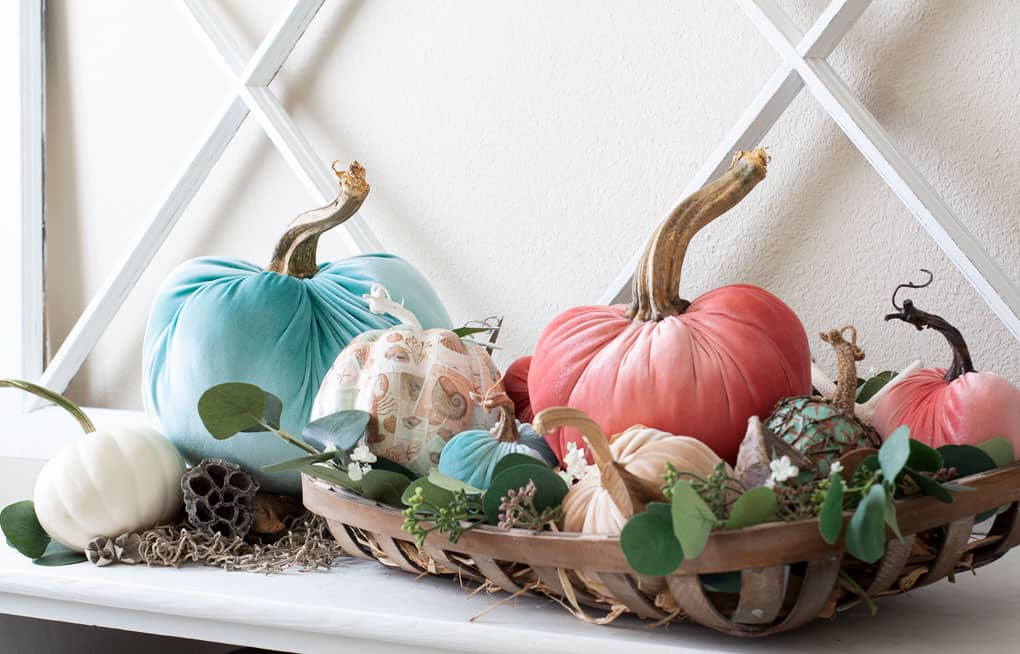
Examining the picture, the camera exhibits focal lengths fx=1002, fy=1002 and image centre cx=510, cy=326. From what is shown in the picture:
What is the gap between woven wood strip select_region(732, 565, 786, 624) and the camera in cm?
38

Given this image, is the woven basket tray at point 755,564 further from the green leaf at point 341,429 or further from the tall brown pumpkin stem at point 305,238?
the tall brown pumpkin stem at point 305,238

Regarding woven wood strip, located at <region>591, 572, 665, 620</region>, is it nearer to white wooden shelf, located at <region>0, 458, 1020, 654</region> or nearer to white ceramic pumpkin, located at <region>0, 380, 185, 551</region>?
white wooden shelf, located at <region>0, 458, 1020, 654</region>

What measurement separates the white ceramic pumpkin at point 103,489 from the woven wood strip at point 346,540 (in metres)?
0.13

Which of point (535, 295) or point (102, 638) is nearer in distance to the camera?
point (102, 638)

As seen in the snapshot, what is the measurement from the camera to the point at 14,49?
1.00m

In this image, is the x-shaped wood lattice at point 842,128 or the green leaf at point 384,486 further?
the x-shaped wood lattice at point 842,128

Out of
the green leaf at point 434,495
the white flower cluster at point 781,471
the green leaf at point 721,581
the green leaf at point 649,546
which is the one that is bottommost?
the green leaf at point 434,495

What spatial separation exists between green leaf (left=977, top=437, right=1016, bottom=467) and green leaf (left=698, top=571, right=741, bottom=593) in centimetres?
16

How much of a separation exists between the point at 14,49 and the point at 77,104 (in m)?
0.08

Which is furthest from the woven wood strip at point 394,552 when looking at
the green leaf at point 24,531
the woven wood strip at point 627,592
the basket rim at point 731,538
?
the green leaf at point 24,531

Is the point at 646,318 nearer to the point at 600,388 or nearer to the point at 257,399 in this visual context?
the point at 600,388

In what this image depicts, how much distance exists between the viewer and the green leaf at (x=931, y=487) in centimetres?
39

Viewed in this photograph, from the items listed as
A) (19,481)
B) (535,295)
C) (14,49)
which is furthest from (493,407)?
(14,49)

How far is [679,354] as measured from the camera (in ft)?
1.57
